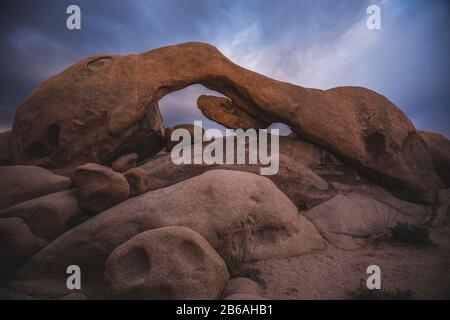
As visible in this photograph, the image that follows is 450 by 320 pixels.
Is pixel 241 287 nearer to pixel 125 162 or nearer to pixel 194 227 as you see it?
pixel 194 227

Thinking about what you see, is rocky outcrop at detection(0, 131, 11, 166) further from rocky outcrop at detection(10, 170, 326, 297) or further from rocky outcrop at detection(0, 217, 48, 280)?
rocky outcrop at detection(10, 170, 326, 297)

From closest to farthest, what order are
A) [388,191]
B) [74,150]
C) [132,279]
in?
[132,279] < [74,150] < [388,191]

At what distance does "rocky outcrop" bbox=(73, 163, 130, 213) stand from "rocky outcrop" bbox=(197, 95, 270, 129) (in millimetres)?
5355

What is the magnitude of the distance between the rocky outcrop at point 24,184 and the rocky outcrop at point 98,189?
4.27ft

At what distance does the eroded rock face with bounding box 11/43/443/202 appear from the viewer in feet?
28.1

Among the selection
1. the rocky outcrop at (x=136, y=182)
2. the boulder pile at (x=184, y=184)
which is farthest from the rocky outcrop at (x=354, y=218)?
the rocky outcrop at (x=136, y=182)

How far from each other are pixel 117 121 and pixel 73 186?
2.42m

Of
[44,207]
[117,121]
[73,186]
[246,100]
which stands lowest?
[44,207]

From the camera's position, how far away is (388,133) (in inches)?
391

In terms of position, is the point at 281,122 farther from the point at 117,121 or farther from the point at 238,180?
the point at 117,121

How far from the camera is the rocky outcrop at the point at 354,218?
7.02 meters

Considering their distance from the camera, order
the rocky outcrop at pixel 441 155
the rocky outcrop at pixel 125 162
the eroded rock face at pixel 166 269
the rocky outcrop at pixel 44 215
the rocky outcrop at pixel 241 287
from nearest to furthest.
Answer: the eroded rock face at pixel 166 269 < the rocky outcrop at pixel 241 287 < the rocky outcrop at pixel 44 215 < the rocky outcrop at pixel 125 162 < the rocky outcrop at pixel 441 155

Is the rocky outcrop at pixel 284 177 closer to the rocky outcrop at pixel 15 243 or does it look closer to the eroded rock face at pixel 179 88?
the eroded rock face at pixel 179 88
